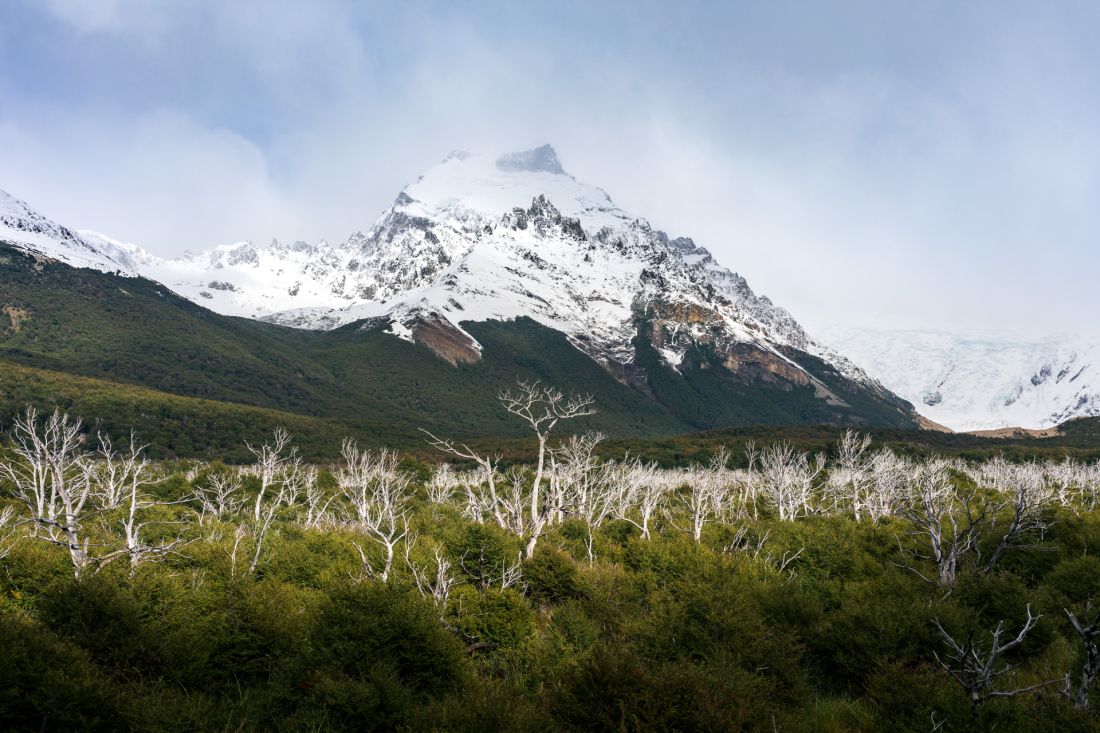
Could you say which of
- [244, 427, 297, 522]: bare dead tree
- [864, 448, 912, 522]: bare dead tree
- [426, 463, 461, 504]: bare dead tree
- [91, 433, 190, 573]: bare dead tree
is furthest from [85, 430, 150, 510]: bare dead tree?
[864, 448, 912, 522]: bare dead tree

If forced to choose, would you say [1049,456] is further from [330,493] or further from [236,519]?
[236,519]

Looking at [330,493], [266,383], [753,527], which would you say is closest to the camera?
[753,527]

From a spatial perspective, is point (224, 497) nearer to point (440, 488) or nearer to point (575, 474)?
point (440, 488)

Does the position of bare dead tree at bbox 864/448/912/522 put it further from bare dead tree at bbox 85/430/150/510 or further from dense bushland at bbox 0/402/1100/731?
bare dead tree at bbox 85/430/150/510

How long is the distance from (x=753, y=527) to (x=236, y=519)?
43652 millimetres

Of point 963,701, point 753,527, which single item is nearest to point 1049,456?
point 753,527

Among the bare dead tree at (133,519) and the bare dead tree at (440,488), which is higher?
the bare dead tree at (133,519)

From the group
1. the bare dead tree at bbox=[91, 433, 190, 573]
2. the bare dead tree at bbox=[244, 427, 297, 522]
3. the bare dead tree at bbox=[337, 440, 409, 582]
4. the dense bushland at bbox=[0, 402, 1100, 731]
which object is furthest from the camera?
the bare dead tree at bbox=[244, 427, 297, 522]

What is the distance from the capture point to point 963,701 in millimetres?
10352

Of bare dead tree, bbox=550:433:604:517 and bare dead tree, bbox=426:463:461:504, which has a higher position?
bare dead tree, bbox=550:433:604:517

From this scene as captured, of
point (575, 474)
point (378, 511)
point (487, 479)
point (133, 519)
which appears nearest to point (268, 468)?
point (378, 511)

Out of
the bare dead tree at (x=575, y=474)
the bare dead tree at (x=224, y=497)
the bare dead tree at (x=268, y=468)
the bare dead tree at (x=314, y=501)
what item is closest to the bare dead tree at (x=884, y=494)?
the bare dead tree at (x=575, y=474)

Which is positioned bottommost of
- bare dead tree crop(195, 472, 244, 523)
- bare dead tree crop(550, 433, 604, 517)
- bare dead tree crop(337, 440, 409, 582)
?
bare dead tree crop(195, 472, 244, 523)

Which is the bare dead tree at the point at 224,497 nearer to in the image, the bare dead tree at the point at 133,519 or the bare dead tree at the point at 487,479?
the bare dead tree at the point at 133,519
